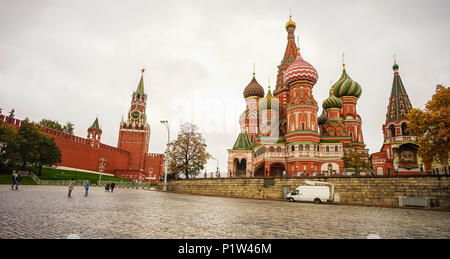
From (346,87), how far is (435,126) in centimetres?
2818

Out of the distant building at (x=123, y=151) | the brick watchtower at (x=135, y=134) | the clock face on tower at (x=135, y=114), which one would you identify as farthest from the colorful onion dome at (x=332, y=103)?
the clock face on tower at (x=135, y=114)

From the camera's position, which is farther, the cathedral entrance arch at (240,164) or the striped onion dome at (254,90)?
the striped onion dome at (254,90)

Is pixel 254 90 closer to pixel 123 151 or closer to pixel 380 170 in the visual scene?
pixel 380 170

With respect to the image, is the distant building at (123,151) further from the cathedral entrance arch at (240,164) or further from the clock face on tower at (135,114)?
the cathedral entrance arch at (240,164)

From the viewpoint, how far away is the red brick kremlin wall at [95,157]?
54188 mm

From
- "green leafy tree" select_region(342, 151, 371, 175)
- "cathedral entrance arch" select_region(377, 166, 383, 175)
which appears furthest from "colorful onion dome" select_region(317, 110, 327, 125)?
"cathedral entrance arch" select_region(377, 166, 383, 175)

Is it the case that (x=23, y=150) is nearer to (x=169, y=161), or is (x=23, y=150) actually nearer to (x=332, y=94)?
(x=169, y=161)

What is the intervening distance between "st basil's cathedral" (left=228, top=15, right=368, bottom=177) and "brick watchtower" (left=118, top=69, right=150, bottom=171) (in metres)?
46.8

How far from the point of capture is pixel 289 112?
121ft

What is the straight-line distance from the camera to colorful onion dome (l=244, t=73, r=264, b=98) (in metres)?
49.2

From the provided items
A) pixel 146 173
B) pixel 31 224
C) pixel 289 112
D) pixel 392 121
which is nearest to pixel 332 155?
pixel 289 112

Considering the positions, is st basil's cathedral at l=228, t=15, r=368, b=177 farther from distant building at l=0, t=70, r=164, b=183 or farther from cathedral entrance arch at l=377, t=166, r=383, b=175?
distant building at l=0, t=70, r=164, b=183
